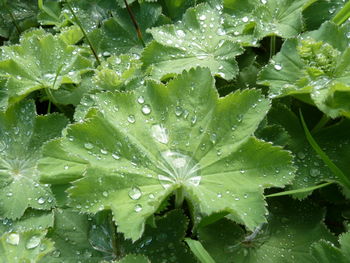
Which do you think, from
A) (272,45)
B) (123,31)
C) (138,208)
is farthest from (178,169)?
(123,31)

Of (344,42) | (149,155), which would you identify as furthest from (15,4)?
(344,42)

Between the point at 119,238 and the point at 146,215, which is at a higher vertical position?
the point at 146,215

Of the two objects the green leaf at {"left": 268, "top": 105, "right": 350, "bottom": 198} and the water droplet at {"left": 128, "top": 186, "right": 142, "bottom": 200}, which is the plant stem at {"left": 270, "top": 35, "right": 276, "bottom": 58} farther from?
the water droplet at {"left": 128, "top": 186, "right": 142, "bottom": 200}

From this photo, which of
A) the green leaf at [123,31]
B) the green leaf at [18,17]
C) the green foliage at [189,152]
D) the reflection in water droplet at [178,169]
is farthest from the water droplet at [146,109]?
the green leaf at [18,17]

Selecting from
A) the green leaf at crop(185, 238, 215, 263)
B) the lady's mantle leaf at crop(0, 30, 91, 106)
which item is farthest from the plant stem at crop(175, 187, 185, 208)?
the lady's mantle leaf at crop(0, 30, 91, 106)

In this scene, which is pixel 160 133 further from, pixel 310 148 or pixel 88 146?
pixel 310 148

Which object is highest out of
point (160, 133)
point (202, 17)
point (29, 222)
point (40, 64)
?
point (202, 17)

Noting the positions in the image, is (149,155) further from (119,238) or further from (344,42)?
(344,42)
